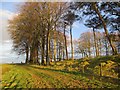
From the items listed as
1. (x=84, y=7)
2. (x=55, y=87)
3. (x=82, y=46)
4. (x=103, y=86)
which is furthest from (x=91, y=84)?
(x=82, y=46)

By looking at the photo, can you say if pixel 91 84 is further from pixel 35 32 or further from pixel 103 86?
pixel 35 32

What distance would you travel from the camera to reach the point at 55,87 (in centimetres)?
793

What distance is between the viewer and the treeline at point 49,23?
49.9ft

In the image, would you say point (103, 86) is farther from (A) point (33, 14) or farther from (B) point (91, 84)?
(A) point (33, 14)

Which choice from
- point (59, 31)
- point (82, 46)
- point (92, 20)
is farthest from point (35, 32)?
point (82, 46)

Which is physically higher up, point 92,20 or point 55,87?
point 92,20

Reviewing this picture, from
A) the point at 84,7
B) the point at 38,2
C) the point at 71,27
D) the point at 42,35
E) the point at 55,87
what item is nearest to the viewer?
the point at 55,87

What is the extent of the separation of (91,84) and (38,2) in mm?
12027

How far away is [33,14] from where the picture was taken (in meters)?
19.0

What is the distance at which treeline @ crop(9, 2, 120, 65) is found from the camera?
15.2 metres

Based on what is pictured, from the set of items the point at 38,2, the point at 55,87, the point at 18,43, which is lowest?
the point at 55,87

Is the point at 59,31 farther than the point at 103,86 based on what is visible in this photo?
Yes

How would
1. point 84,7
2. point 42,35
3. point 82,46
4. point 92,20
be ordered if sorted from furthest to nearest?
point 82,46 < point 42,35 < point 92,20 < point 84,7

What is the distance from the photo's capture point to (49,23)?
1784cm
